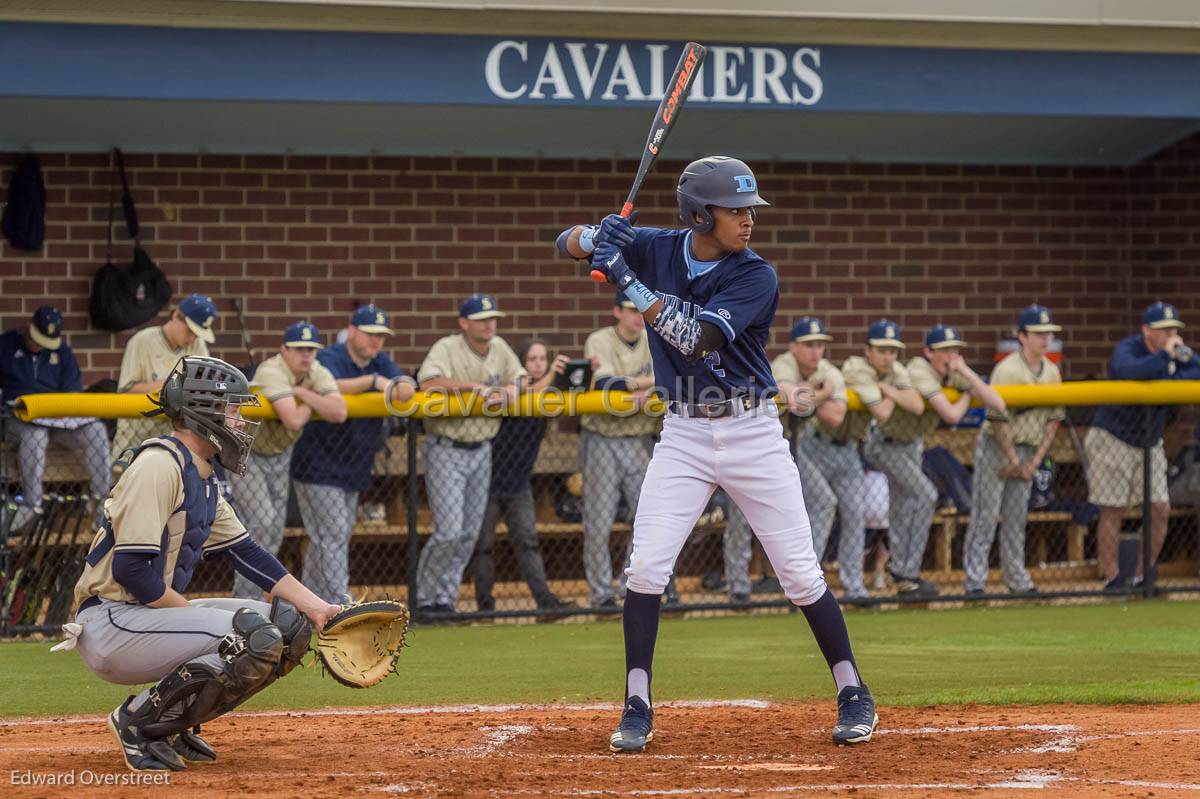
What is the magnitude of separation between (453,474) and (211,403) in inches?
177

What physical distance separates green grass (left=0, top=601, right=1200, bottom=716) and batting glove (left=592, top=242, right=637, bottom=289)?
6.75 ft

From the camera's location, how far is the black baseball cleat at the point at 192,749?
15.4 feet

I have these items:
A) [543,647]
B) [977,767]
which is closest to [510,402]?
[543,647]

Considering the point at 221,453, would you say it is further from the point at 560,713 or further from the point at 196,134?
the point at 196,134

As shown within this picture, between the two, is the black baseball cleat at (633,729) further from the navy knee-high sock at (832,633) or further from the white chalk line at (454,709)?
the white chalk line at (454,709)

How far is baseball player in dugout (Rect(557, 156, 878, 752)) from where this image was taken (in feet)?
16.4

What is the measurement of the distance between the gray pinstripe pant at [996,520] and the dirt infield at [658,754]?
392cm

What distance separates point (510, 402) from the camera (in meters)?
9.02

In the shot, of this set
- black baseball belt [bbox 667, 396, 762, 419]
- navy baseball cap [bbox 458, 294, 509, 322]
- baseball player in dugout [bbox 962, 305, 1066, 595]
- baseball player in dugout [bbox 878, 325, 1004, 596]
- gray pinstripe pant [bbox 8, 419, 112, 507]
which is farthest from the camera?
baseball player in dugout [bbox 962, 305, 1066, 595]

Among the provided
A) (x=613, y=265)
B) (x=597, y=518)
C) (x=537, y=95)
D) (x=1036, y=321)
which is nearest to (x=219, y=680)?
(x=613, y=265)

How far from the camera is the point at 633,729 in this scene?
4918 millimetres

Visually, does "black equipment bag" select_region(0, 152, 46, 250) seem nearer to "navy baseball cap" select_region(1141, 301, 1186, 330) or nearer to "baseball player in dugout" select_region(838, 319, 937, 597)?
"baseball player in dugout" select_region(838, 319, 937, 597)

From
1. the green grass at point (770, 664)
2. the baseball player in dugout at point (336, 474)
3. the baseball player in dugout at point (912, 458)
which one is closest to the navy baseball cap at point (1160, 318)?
the baseball player in dugout at point (912, 458)

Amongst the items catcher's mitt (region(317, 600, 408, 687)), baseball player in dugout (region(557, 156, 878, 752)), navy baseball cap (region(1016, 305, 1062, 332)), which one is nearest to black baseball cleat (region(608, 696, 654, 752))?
baseball player in dugout (region(557, 156, 878, 752))
